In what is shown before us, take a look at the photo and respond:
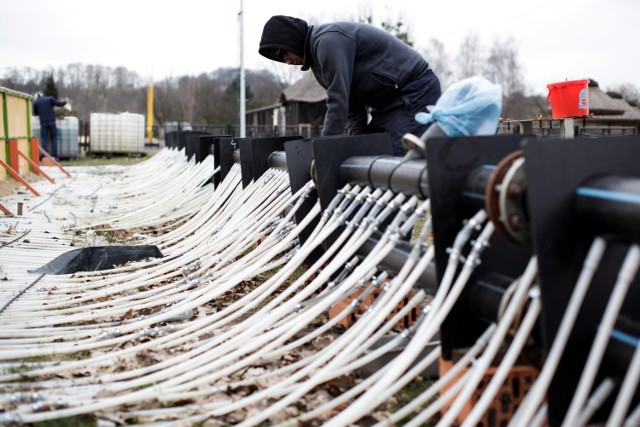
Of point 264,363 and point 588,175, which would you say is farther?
point 264,363

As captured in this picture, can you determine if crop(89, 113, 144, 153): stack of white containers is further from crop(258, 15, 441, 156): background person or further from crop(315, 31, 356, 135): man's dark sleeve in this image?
crop(315, 31, 356, 135): man's dark sleeve

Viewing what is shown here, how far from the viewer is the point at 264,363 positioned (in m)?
2.91

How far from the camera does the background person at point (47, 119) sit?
20.0 metres

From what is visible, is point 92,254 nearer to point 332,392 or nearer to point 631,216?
point 332,392

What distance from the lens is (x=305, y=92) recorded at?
163 ft

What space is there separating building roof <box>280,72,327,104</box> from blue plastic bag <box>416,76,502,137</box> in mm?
43841

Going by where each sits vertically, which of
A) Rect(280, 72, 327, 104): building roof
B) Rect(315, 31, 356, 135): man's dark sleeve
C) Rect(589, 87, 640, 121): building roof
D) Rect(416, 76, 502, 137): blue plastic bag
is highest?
Rect(280, 72, 327, 104): building roof

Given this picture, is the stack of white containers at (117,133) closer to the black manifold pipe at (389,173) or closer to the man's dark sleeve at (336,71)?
the man's dark sleeve at (336,71)

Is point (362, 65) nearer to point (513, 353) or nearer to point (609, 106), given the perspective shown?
point (513, 353)

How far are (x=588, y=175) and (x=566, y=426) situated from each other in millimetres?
601

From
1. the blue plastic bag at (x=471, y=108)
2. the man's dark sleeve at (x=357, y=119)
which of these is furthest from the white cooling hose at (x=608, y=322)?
the man's dark sleeve at (x=357, y=119)

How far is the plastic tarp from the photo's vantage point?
15.5 feet

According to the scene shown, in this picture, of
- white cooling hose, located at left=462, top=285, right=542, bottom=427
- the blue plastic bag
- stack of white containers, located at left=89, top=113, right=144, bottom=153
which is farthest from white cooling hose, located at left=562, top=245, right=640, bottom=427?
stack of white containers, located at left=89, top=113, right=144, bottom=153

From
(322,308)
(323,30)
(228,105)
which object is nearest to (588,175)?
(322,308)
